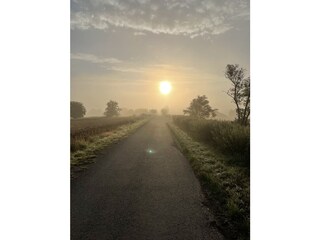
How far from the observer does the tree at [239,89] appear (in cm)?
1236

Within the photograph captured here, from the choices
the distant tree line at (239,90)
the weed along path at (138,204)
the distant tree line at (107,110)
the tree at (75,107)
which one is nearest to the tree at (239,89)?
the distant tree line at (239,90)

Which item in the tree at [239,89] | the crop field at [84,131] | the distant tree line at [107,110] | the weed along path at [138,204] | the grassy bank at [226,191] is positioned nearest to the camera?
the weed along path at [138,204]

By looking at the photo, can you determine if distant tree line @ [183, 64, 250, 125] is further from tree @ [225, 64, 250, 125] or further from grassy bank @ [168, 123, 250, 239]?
grassy bank @ [168, 123, 250, 239]

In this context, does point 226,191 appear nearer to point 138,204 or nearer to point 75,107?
point 138,204

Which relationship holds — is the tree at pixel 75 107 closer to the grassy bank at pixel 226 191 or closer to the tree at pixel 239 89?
the tree at pixel 239 89

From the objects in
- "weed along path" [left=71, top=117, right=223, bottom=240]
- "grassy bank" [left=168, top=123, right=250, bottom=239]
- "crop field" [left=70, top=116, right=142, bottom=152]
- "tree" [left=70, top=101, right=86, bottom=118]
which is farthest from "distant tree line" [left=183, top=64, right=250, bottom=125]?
"tree" [left=70, top=101, right=86, bottom=118]

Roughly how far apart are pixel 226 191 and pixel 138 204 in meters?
2.62

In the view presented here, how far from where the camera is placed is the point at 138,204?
7.45m

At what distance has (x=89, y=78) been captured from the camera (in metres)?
12.4

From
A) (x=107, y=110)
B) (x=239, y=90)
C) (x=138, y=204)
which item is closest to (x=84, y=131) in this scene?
(x=239, y=90)

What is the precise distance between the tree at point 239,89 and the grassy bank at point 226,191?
308 cm
